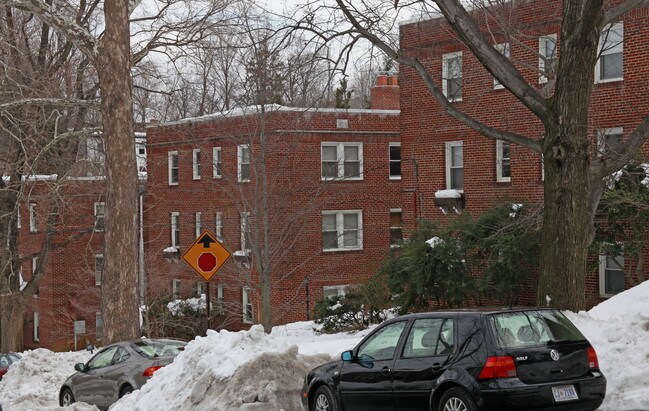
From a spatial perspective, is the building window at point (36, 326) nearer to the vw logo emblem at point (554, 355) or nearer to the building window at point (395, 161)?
the building window at point (395, 161)

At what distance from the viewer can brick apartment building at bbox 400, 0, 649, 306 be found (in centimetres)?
2584

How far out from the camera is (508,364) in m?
10.1

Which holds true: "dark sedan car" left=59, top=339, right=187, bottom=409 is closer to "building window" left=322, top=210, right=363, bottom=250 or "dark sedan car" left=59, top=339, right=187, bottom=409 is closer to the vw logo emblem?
the vw logo emblem

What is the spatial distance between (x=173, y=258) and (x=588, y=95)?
31.4 m

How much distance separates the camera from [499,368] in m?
10.1

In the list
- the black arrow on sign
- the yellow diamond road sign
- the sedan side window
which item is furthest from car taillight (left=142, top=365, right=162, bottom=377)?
the sedan side window

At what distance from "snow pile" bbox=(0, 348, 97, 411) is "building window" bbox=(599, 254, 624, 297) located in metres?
13.8

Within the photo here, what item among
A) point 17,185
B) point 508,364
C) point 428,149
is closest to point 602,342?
point 508,364

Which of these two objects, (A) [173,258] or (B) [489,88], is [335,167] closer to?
(B) [489,88]

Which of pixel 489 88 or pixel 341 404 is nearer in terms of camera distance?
pixel 341 404

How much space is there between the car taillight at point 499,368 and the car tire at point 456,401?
295 millimetres

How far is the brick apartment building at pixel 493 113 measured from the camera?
25.8m

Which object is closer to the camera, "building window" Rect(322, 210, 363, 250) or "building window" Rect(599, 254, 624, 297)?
"building window" Rect(599, 254, 624, 297)

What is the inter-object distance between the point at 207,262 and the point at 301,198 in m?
17.5
